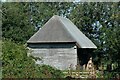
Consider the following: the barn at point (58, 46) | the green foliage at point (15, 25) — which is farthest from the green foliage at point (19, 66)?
the green foliage at point (15, 25)

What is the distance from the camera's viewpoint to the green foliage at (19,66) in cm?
1056

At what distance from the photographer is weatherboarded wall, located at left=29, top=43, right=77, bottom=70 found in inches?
1073

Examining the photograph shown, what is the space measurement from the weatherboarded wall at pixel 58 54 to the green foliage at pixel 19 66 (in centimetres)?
1418

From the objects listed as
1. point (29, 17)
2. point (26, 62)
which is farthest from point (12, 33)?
point (26, 62)

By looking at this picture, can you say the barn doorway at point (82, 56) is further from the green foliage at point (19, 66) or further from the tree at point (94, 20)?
the green foliage at point (19, 66)

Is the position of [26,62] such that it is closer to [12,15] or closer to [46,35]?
[46,35]

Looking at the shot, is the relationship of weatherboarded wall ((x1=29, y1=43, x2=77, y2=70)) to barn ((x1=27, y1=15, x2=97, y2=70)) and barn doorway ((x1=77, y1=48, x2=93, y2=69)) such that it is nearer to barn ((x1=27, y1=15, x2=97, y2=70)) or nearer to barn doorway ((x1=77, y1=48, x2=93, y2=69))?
barn ((x1=27, y1=15, x2=97, y2=70))

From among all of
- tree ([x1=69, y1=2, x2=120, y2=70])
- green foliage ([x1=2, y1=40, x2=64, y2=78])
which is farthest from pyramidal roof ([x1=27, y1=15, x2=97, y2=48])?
green foliage ([x1=2, y1=40, x2=64, y2=78])

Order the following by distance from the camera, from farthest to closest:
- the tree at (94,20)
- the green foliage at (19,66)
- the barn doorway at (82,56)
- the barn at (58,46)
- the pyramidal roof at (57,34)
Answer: the tree at (94,20) → the barn doorway at (82,56) → the pyramidal roof at (57,34) → the barn at (58,46) → the green foliage at (19,66)

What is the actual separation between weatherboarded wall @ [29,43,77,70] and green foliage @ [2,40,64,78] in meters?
14.2

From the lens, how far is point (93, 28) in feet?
124

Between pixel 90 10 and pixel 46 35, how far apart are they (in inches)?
377

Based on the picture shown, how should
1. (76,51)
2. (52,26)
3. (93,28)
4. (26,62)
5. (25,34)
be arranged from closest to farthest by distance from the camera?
(26,62) → (76,51) → (52,26) → (25,34) → (93,28)

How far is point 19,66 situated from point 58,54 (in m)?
16.4
